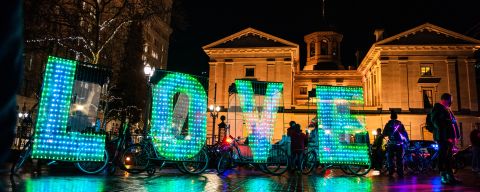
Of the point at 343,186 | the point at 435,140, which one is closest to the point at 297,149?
the point at 343,186

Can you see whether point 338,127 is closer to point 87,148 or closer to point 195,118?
point 195,118

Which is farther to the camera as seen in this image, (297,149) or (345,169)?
(297,149)

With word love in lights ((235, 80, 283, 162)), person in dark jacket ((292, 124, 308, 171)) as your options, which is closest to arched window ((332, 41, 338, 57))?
person in dark jacket ((292, 124, 308, 171))

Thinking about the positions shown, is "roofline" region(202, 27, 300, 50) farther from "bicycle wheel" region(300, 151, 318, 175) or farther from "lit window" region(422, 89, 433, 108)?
"bicycle wheel" region(300, 151, 318, 175)

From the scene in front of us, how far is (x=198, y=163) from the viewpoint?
11.5 m

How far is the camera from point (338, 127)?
1260 cm

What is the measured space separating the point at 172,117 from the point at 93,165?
262 cm

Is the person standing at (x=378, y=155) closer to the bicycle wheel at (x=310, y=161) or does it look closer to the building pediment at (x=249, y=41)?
the bicycle wheel at (x=310, y=161)

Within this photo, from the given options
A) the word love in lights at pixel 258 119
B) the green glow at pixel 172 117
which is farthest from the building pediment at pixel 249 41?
the green glow at pixel 172 117

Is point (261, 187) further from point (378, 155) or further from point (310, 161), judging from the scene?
point (378, 155)

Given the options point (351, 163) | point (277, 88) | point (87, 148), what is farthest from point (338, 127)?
point (87, 148)

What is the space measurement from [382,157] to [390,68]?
3587cm

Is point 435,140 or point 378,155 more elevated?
point 435,140

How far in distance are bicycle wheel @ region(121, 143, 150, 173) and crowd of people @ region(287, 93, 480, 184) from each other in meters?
5.86
